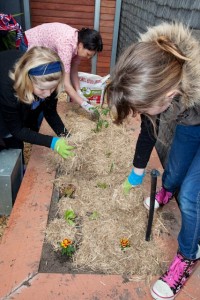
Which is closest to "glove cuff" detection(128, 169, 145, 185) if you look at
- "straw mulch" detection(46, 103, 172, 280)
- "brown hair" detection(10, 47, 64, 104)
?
"straw mulch" detection(46, 103, 172, 280)

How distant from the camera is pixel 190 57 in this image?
1104 mm

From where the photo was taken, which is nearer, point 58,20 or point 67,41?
point 67,41

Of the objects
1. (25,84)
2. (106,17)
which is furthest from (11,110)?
(106,17)

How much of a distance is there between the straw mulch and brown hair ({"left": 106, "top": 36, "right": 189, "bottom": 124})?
0.81 meters

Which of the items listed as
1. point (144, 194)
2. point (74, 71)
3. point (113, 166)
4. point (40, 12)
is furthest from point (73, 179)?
point (40, 12)

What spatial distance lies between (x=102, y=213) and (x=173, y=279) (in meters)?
0.58

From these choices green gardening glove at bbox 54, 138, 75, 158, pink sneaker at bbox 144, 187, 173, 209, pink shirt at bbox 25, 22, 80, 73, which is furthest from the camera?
pink shirt at bbox 25, 22, 80, 73

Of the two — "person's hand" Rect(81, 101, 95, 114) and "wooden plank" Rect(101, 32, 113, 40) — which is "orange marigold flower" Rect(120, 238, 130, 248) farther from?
"wooden plank" Rect(101, 32, 113, 40)

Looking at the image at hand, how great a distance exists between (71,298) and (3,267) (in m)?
0.36

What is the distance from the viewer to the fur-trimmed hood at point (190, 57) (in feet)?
3.61

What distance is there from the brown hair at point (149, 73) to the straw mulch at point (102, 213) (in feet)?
2.65

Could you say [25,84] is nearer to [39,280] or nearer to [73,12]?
[39,280]

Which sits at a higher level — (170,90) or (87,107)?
(170,90)

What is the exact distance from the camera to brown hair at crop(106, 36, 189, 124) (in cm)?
107
